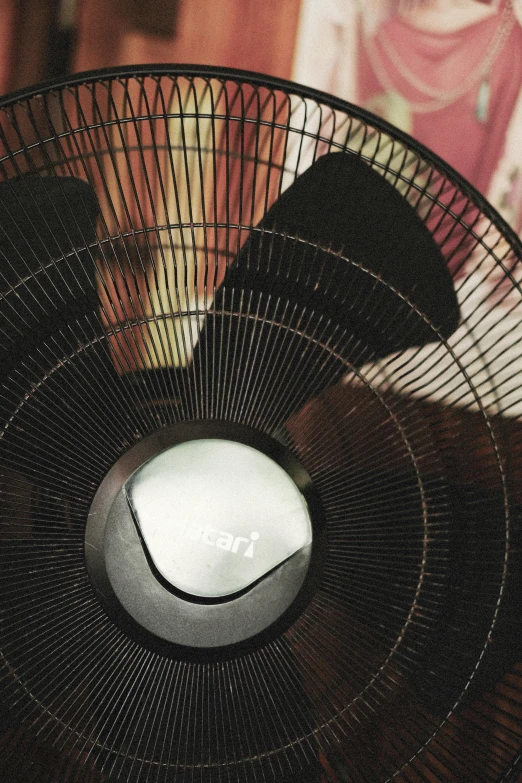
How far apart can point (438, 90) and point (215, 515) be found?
738 mm

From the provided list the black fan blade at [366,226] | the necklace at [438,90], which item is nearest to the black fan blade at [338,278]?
the black fan blade at [366,226]

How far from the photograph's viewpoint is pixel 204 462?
0.62 meters

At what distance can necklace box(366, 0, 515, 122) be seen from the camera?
0.98 metres

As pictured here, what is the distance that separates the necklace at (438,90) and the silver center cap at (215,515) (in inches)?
25.3

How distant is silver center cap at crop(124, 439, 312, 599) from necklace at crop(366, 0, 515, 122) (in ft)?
2.11

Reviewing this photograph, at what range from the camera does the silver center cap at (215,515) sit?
62 cm

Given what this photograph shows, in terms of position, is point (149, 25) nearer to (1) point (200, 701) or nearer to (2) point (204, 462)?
(2) point (204, 462)

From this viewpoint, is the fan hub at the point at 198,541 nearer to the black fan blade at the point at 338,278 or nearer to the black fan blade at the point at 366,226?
the black fan blade at the point at 338,278

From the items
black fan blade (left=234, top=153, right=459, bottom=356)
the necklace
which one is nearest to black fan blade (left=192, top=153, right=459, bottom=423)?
black fan blade (left=234, top=153, right=459, bottom=356)

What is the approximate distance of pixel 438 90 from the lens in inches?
39.1

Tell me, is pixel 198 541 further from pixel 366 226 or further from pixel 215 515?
pixel 366 226

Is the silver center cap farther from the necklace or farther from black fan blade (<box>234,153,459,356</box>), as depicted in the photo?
the necklace

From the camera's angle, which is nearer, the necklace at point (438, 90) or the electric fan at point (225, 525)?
the electric fan at point (225, 525)

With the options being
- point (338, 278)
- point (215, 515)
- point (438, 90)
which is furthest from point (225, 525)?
point (438, 90)
